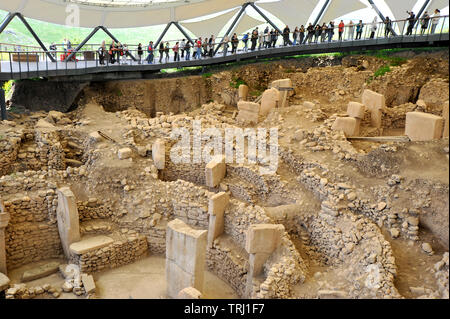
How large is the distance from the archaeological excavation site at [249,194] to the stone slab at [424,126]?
0.10 ft

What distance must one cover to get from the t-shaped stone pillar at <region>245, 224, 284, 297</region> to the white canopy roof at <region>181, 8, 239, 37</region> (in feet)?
41.9

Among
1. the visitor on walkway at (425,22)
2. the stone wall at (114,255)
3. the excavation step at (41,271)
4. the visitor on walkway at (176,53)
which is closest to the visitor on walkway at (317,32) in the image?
the visitor on walkway at (176,53)

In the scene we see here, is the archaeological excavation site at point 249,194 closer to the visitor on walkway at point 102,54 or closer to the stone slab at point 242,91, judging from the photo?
the stone slab at point 242,91

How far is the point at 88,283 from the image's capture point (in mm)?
8211

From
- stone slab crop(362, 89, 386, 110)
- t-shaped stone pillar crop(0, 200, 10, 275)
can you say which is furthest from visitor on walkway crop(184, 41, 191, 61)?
t-shaped stone pillar crop(0, 200, 10, 275)

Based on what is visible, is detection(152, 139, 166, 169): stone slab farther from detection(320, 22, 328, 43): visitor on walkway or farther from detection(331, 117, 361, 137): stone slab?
Result: detection(320, 22, 328, 43): visitor on walkway

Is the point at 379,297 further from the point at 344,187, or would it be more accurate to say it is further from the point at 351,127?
the point at 351,127

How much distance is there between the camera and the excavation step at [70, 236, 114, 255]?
876 centimetres

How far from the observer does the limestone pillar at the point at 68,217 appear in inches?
350

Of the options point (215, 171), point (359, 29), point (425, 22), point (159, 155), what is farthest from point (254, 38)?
point (425, 22)

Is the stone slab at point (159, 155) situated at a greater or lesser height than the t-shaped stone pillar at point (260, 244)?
greater

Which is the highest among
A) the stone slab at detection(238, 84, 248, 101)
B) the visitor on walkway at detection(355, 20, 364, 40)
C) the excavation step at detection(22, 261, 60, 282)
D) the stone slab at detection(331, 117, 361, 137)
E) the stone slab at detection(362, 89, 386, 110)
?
the visitor on walkway at detection(355, 20, 364, 40)

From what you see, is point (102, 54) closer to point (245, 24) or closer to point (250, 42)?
point (250, 42)
